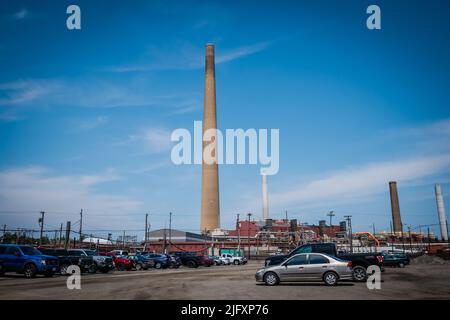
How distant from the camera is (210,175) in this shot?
212 ft

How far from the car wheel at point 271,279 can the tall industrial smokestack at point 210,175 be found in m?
48.2

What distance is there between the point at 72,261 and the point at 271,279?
48.0 ft

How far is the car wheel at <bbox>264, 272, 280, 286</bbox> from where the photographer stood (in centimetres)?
1616

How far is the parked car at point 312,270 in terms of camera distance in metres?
15.6

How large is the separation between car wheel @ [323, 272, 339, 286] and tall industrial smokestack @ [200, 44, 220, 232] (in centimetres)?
4913

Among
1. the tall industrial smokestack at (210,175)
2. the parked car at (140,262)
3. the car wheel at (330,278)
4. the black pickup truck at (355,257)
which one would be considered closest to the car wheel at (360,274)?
the black pickup truck at (355,257)

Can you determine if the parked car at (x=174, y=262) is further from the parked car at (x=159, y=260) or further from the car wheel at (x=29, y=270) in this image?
the car wheel at (x=29, y=270)

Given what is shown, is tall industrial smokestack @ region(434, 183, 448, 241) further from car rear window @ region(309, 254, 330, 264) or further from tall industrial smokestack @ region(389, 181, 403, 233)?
car rear window @ region(309, 254, 330, 264)
